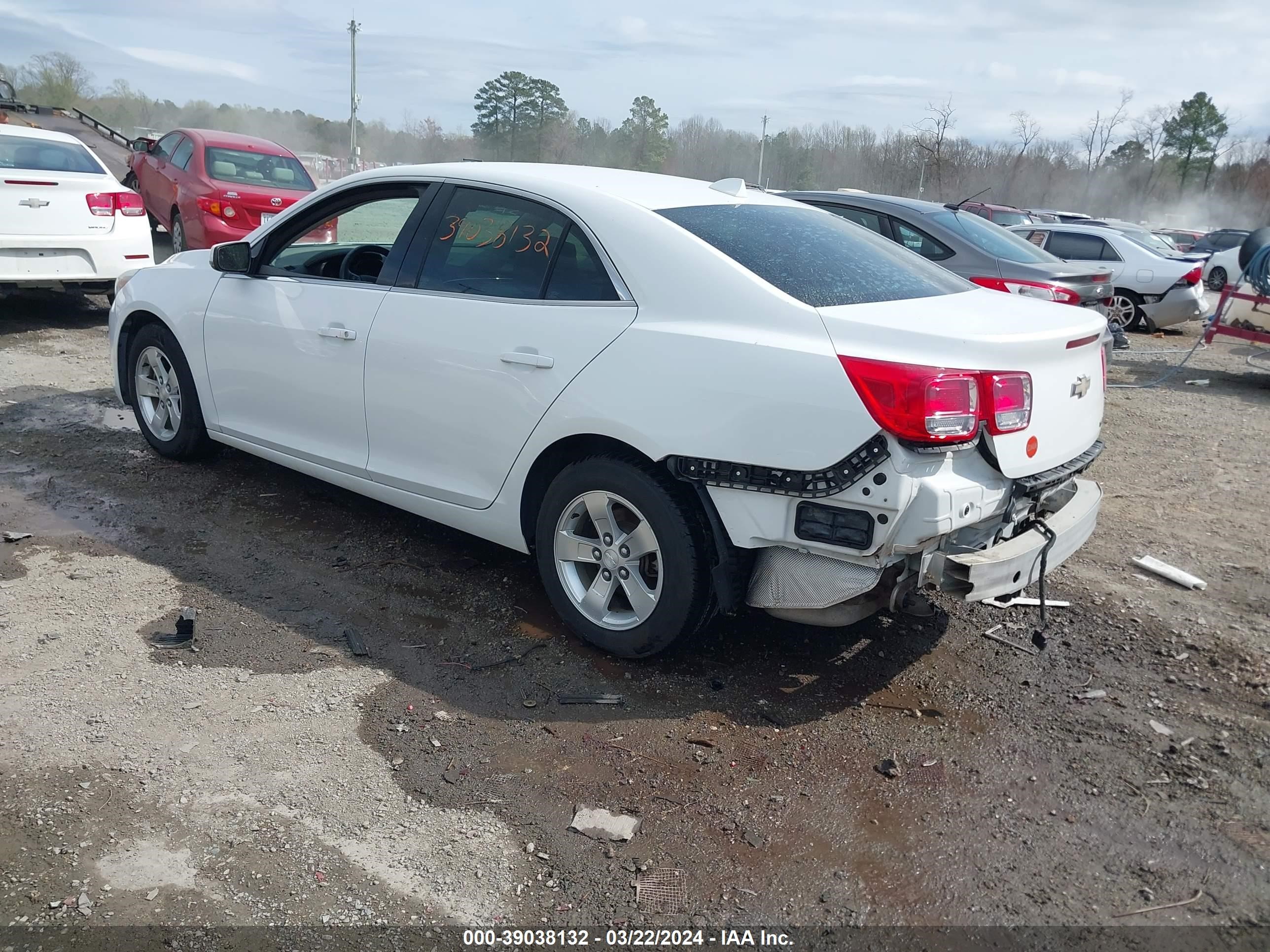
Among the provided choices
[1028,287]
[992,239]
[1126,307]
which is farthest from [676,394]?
[1126,307]

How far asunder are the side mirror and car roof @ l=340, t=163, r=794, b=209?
0.65 meters

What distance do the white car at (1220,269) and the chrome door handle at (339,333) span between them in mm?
16743

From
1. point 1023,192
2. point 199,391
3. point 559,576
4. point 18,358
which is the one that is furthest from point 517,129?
point 1023,192

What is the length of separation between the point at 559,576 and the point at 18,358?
6.36 metres

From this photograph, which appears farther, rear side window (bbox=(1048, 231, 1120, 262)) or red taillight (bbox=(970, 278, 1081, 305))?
rear side window (bbox=(1048, 231, 1120, 262))

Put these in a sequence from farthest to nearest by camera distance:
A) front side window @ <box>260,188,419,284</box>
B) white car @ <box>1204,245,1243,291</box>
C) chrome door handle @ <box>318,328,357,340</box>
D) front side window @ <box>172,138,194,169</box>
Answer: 1. white car @ <box>1204,245,1243,291</box>
2. front side window @ <box>172,138,194,169</box>
3. front side window @ <box>260,188,419,284</box>
4. chrome door handle @ <box>318,328,357,340</box>

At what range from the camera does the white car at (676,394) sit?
3.05 metres

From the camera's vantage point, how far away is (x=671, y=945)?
7.92 feet

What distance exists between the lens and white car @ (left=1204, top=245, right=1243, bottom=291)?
17.0m

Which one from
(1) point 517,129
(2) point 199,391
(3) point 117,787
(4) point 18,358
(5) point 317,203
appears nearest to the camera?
(3) point 117,787

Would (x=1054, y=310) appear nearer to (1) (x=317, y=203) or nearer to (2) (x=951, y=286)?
(2) (x=951, y=286)

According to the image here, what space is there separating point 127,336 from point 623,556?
3686 millimetres

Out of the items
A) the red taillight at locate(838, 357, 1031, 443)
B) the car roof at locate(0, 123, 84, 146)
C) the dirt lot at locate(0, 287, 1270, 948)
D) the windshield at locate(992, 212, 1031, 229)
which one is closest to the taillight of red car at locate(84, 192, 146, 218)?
the car roof at locate(0, 123, 84, 146)

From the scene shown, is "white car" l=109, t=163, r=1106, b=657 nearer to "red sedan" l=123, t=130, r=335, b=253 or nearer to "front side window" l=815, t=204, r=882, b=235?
"front side window" l=815, t=204, r=882, b=235
